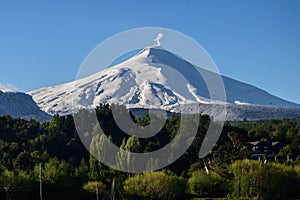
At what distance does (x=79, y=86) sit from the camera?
171 meters

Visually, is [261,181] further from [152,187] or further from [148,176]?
[148,176]

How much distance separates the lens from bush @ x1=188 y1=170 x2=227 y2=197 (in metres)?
36.6

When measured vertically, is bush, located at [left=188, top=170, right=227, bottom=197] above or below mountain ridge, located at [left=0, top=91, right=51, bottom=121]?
below

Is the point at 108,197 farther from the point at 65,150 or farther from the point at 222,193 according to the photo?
the point at 65,150

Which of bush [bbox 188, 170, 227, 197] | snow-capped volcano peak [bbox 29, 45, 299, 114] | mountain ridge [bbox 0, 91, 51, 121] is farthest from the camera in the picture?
mountain ridge [bbox 0, 91, 51, 121]

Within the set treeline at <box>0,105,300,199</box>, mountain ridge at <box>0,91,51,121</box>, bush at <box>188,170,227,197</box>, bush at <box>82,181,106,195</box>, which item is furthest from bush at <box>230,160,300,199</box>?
mountain ridge at <box>0,91,51,121</box>

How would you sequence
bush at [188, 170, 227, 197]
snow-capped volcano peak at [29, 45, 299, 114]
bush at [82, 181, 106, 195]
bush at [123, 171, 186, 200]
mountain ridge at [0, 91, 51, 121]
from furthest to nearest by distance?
1. mountain ridge at [0, 91, 51, 121]
2. snow-capped volcano peak at [29, 45, 299, 114]
3. bush at [188, 170, 227, 197]
4. bush at [82, 181, 106, 195]
5. bush at [123, 171, 186, 200]

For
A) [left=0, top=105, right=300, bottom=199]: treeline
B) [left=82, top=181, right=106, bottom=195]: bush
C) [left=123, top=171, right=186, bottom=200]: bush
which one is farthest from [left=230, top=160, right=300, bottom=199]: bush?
[left=82, top=181, right=106, bottom=195]: bush

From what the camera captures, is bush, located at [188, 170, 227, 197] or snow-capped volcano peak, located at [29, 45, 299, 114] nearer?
bush, located at [188, 170, 227, 197]

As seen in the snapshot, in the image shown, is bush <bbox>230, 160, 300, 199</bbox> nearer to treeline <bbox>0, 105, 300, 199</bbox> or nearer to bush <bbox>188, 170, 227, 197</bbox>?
treeline <bbox>0, 105, 300, 199</bbox>

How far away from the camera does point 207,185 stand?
120 ft

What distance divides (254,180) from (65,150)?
20.3m

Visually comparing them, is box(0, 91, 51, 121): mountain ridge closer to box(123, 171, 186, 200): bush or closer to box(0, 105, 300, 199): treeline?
box(0, 105, 300, 199): treeline

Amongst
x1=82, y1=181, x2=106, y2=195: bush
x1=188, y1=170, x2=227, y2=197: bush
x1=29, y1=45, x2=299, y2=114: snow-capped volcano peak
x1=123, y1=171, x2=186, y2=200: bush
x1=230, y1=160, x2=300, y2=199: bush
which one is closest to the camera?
x1=230, y1=160, x2=300, y2=199: bush
